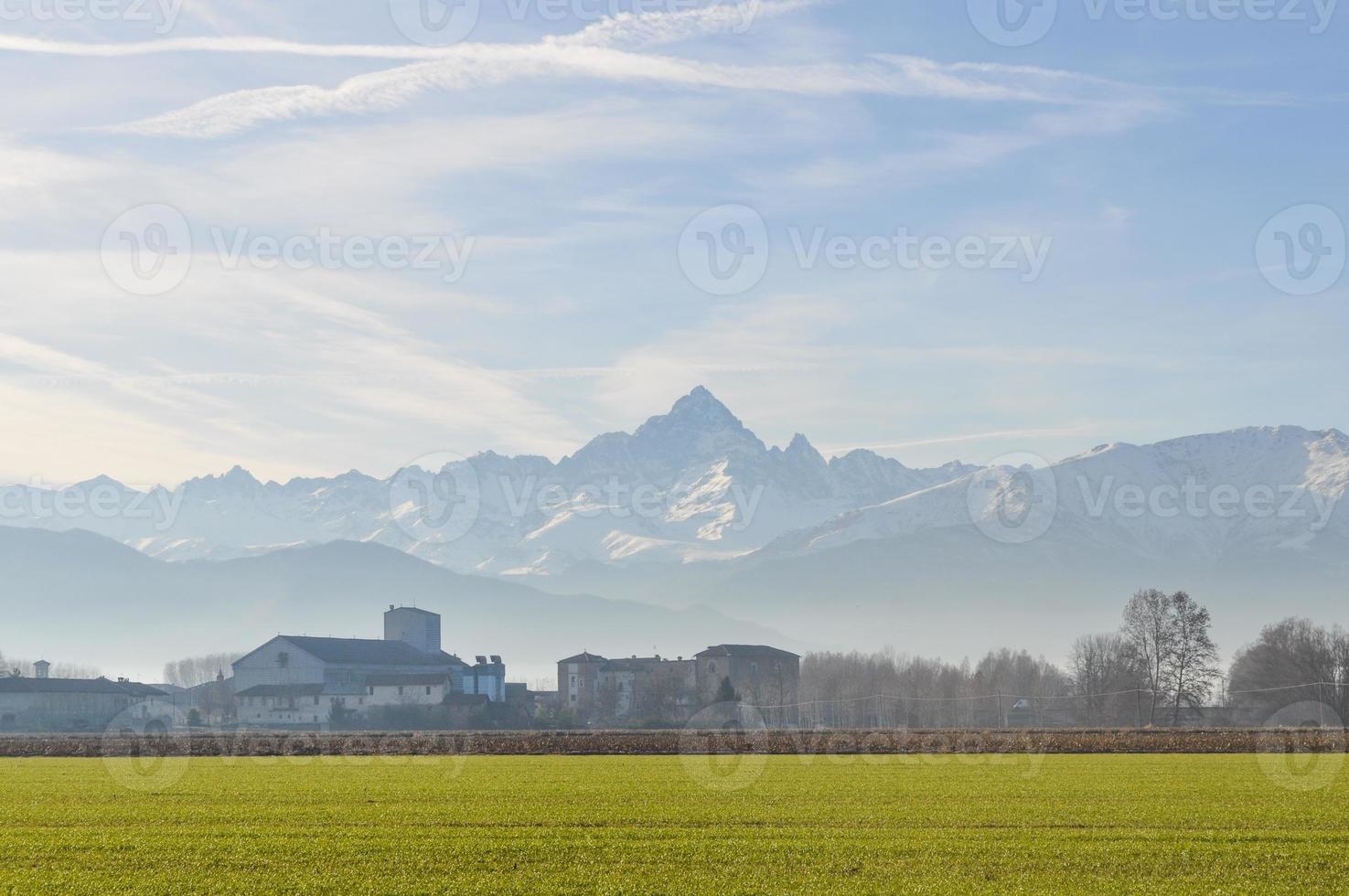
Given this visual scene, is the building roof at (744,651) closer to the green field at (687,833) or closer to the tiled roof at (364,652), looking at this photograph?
the tiled roof at (364,652)

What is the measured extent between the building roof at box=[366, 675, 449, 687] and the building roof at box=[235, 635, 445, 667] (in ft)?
Answer: 20.1

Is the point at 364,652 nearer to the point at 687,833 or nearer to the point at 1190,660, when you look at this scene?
the point at 1190,660

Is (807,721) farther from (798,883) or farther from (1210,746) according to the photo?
(798,883)

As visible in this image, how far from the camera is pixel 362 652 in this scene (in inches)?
7013

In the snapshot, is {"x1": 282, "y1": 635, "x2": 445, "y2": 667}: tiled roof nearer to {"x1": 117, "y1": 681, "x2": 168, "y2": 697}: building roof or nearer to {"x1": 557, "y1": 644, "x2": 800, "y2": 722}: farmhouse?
{"x1": 117, "y1": 681, "x2": 168, "y2": 697}: building roof

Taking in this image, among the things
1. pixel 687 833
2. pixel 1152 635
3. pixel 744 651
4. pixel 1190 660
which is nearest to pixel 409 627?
pixel 744 651

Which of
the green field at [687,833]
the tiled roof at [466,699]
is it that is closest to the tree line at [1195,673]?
the tiled roof at [466,699]

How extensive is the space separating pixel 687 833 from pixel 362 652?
5894 inches

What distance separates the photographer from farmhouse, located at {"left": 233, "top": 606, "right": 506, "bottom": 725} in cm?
16200

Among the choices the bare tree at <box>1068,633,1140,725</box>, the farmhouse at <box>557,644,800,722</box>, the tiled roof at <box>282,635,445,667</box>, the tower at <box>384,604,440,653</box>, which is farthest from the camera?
the tower at <box>384,604,440,653</box>

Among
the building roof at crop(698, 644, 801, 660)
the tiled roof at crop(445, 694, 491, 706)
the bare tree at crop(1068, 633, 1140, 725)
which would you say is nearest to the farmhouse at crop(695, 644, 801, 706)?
the building roof at crop(698, 644, 801, 660)

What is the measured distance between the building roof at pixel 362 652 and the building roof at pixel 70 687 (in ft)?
45.9

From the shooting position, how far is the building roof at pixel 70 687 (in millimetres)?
163625

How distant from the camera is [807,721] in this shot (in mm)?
182250
